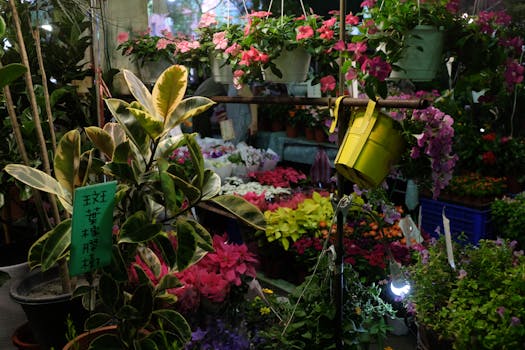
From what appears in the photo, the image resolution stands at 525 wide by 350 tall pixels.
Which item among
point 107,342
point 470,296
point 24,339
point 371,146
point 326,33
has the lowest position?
point 24,339

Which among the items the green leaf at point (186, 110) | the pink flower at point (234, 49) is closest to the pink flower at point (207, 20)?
the pink flower at point (234, 49)

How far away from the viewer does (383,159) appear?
1.61m

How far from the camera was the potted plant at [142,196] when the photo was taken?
1.62 meters

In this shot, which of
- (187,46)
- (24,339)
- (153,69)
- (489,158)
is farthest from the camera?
(489,158)

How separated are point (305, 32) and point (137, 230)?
973mm

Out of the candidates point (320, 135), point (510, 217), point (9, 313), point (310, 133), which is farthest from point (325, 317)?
point (310, 133)

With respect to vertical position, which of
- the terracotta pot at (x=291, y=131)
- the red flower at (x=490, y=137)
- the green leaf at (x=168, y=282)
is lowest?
the terracotta pot at (x=291, y=131)

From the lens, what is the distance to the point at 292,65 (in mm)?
2104

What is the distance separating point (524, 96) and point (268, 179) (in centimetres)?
191

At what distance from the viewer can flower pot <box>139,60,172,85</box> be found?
9.31 feet

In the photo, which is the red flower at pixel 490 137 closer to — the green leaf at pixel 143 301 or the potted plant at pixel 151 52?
the potted plant at pixel 151 52

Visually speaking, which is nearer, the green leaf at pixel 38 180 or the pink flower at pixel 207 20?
the green leaf at pixel 38 180

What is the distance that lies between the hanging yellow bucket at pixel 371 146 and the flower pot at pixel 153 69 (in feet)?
4.96

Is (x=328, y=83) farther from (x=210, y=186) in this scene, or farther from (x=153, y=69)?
(x=153, y=69)
